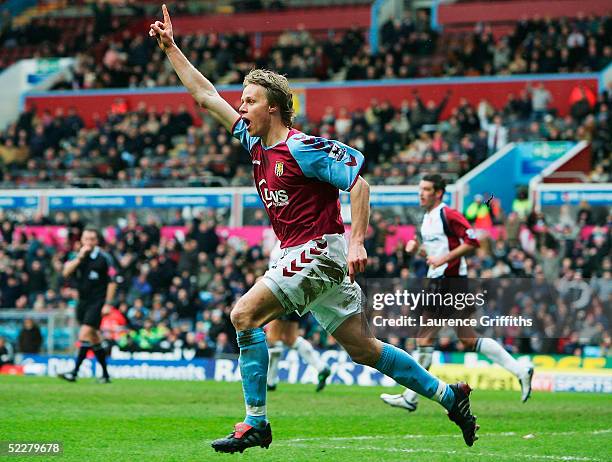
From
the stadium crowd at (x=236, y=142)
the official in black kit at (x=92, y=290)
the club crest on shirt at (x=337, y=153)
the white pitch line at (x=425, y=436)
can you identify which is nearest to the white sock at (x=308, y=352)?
the official in black kit at (x=92, y=290)

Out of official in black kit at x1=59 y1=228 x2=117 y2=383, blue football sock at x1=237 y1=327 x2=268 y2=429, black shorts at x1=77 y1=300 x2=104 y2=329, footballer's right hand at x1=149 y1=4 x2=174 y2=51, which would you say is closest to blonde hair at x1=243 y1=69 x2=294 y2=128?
footballer's right hand at x1=149 y1=4 x2=174 y2=51

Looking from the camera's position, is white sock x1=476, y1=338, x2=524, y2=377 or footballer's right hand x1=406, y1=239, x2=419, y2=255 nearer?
footballer's right hand x1=406, y1=239, x2=419, y2=255

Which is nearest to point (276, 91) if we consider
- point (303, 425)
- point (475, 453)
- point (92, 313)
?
point (475, 453)

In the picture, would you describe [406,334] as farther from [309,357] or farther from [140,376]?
[140,376]

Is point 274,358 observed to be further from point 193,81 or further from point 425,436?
point 193,81

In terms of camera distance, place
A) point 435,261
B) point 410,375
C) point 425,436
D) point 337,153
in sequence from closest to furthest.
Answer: point 337,153 → point 410,375 → point 425,436 → point 435,261

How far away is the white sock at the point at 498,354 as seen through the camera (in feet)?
42.1

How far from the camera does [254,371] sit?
782 cm

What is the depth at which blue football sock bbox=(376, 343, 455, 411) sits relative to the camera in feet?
27.2

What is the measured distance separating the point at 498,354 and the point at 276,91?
18.6ft

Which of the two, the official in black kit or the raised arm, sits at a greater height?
the raised arm

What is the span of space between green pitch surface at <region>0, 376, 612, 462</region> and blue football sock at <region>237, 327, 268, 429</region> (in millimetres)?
811

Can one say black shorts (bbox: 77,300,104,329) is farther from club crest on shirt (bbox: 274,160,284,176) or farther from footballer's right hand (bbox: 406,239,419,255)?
club crest on shirt (bbox: 274,160,284,176)

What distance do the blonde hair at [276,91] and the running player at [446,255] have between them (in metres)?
4.56
